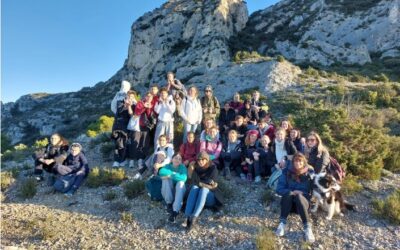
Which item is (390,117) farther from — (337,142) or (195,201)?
(195,201)

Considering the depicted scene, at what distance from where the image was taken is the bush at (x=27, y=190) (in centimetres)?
909

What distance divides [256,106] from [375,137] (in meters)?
3.30

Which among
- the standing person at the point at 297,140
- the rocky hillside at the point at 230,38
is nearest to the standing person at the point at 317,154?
the standing person at the point at 297,140

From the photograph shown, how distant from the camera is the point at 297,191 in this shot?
6672mm

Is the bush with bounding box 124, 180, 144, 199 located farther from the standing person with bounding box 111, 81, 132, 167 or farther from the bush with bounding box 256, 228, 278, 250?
the bush with bounding box 256, 228, 278, 250

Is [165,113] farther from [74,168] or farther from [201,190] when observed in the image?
[201,190]

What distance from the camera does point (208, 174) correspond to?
24.8 ft

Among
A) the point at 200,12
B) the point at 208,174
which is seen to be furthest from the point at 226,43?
the point at 208,174

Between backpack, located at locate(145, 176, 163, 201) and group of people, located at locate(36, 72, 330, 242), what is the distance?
0.62ft

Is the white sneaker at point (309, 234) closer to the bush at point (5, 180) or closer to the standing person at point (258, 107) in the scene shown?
the standing person at point (258, 107)

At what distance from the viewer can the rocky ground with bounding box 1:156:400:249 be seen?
649cm

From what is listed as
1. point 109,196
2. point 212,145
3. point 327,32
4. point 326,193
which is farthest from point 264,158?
point 327,32

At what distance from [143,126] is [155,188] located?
2434mm

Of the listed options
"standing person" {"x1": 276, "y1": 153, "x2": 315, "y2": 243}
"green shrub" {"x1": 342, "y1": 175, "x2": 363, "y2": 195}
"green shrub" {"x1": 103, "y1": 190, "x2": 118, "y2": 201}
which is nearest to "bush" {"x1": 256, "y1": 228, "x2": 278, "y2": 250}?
"standing person" {"x1": 276, "y1": 153, "x2": 315, "y2": 243}
